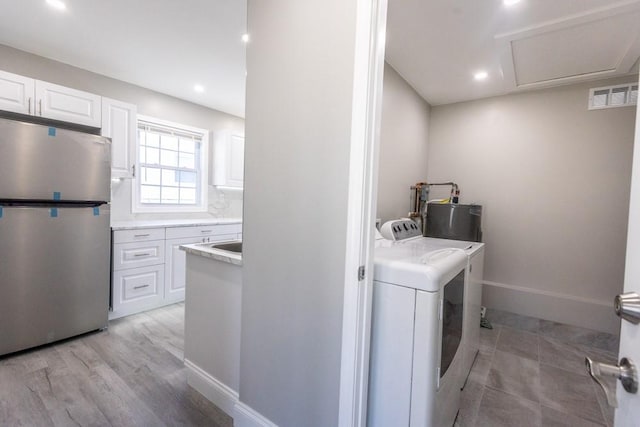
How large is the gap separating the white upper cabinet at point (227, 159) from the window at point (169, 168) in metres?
0.15

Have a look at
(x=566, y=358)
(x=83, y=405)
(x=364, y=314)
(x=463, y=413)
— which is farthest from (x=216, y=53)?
(x=566, y=358)

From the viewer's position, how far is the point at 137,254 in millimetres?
2789

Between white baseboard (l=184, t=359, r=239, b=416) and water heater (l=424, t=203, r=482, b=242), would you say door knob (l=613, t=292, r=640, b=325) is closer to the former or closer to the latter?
white baseboard (l=184, t=359, r=239, b=416)

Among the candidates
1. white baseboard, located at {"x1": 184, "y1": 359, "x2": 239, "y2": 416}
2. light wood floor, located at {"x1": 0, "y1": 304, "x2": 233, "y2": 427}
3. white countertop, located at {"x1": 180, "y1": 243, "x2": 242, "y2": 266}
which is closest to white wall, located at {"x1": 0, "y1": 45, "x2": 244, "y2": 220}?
light wood floor, located at {"x1": 0, "y1": 304, "x2": 233, "y2": 427}

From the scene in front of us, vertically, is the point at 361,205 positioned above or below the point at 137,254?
above

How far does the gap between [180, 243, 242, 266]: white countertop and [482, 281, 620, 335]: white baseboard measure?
9.16 feet

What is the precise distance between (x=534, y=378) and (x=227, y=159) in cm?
392

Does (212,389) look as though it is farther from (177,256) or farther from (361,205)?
(177,256)

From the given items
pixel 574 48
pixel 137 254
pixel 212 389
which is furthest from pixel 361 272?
pixel 137 254

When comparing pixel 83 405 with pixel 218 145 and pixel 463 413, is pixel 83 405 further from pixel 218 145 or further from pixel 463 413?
pixel 218 145

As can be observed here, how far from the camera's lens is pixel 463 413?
5.51 feet

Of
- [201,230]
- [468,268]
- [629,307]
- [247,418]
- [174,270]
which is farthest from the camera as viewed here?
[201,230]

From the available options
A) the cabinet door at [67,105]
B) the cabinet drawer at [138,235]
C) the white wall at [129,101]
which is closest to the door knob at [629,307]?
the cabinet drawer at [138,235]

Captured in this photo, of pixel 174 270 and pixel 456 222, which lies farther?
pixel 174 270
